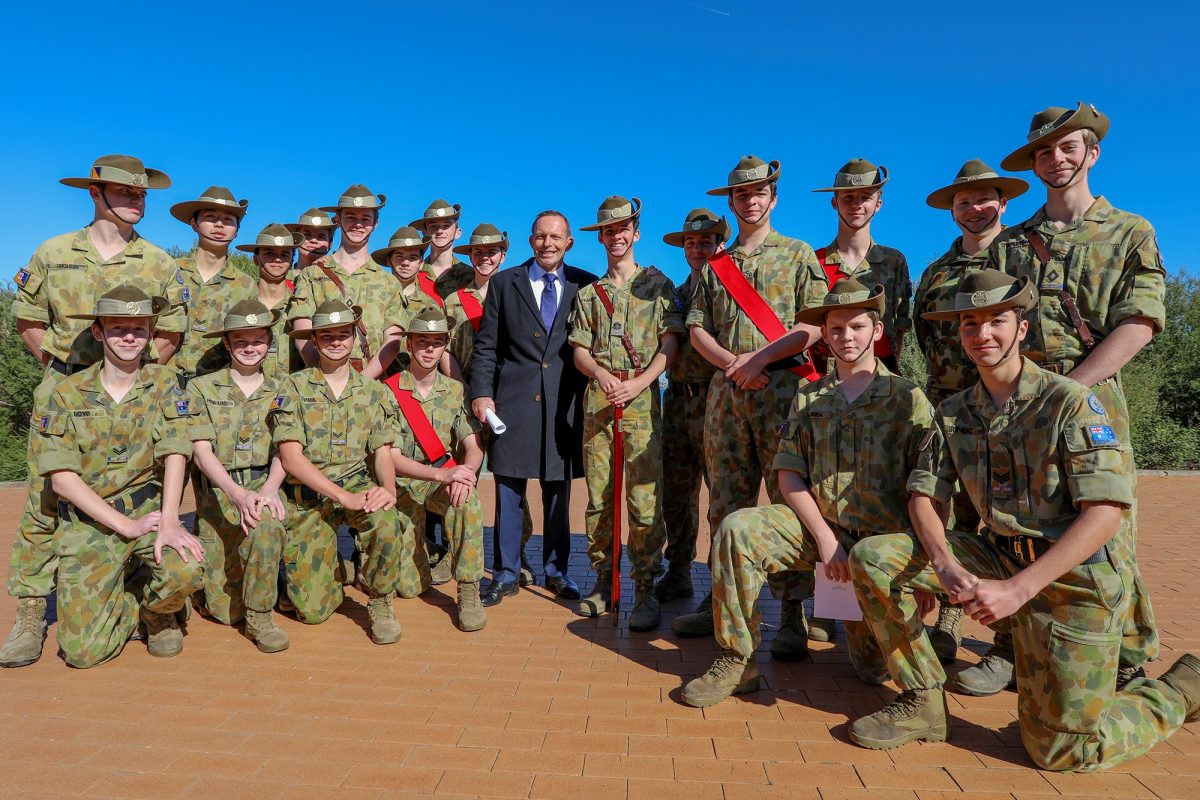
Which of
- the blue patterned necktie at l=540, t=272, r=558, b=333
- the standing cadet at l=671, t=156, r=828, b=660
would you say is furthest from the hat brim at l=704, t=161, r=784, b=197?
the blue patterned necktie at l=540, t=272, r=558, b=333

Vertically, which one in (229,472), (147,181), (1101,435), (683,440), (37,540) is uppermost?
(147,181)

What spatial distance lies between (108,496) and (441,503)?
1.83m

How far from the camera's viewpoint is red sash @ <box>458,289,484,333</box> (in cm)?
624

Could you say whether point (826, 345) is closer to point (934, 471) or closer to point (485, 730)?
point (934, 471)

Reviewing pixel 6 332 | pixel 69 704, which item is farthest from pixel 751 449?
pixel 6 332

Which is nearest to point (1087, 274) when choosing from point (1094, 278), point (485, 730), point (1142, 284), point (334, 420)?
point (1094, 278)

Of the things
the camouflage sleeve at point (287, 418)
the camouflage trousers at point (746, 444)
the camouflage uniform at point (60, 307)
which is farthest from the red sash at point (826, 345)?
the camouflage uniform at point (60, 307)

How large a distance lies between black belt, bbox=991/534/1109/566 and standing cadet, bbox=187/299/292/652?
371cm

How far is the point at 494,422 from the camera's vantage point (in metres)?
5.06

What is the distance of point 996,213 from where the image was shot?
165 inches

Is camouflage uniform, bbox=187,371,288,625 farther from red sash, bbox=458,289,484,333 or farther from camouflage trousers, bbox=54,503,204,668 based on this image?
red sash, bbox=458,289,484,333

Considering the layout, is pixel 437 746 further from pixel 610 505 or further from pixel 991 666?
pixel 991 666

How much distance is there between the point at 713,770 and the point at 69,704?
2.81 metres

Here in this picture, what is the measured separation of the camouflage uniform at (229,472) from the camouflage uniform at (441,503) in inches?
31.6
